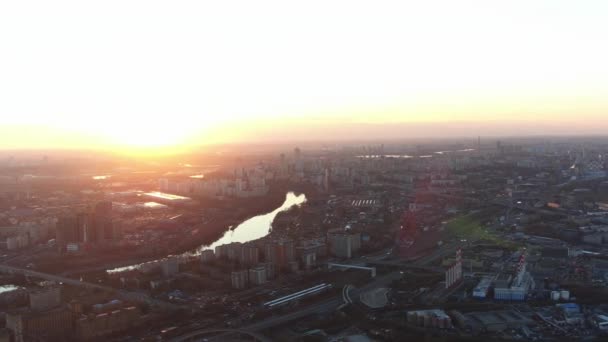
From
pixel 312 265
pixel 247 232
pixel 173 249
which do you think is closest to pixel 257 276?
pixel 312 265

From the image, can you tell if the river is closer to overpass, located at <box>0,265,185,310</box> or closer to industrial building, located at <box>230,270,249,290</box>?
overpass, located at <box>0,265,185,310</box>

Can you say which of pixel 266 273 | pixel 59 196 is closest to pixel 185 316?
pixel 266 273

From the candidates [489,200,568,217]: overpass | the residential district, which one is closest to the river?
the residential district

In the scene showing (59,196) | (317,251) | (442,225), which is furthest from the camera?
(59,196)

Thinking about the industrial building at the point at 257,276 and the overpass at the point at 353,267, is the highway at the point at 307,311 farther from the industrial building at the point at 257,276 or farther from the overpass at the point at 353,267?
the industrial building at the point at 257,276

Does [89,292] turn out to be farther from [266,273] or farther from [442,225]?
[442,225]

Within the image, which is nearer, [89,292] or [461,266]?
[89,292]
